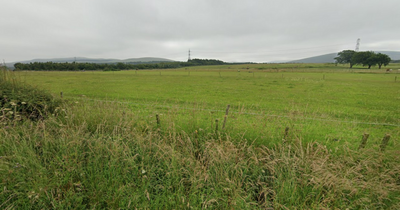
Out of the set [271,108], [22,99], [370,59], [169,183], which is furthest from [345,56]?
[22,99]

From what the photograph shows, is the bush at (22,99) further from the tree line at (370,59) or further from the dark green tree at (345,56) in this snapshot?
the dark green tree at (345,56)

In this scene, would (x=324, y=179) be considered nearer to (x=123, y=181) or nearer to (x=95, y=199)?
(x=123, y=181)

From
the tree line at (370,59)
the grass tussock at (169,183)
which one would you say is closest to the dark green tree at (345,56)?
the tree line at (370,59)

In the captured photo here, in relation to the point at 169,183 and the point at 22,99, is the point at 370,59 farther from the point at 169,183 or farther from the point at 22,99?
the point at 22,99

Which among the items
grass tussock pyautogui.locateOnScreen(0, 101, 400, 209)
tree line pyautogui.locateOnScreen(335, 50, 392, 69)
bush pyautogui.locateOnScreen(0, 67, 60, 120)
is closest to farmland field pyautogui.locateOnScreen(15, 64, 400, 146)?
bush pyautogui.locateOnScreen(0, 67, 60, 120)

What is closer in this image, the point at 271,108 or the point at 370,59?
the point at 271,108

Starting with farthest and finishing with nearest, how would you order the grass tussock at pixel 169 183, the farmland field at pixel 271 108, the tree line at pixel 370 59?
the tree line at pixel 370 59
the farmland field at pixel 271 108
the grass tussock at pixel 169 183

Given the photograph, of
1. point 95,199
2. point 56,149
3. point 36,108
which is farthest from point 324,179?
point 36,108

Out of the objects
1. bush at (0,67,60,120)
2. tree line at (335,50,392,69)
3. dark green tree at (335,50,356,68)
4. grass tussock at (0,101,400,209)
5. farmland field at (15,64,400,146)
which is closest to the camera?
grass tussock at (0,101,400,209)

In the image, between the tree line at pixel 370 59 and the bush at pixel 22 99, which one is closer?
the bush at pixel 22 99

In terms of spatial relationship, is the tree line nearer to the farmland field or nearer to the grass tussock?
the farmland field

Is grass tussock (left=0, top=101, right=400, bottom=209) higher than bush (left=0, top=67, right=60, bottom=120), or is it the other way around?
bush (left=0, top=67, right=60, bottom=120)

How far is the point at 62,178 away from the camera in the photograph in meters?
3.17

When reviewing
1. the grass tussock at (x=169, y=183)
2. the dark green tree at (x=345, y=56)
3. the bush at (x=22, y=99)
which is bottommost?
the grass tussock at (x=169, y=183)
